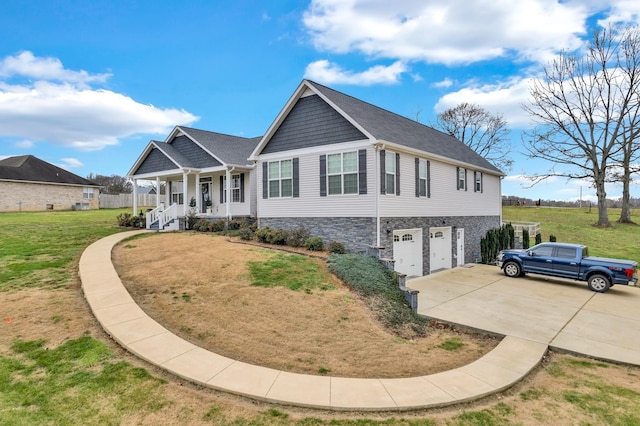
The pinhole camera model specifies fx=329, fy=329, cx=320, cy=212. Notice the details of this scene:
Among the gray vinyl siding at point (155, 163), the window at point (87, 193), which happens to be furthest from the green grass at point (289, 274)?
the window at point (87, 193)

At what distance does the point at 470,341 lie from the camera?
319 inches

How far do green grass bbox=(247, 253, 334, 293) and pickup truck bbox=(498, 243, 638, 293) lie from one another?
33.5 feet

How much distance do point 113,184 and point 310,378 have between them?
7067cm

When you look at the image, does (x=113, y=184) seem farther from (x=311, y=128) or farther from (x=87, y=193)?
(x=311, y=128)

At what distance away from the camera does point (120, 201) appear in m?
45.4

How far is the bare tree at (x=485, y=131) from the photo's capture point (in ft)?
121

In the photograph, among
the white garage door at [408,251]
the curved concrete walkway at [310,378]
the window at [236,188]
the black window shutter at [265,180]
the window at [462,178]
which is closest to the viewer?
the curved concrete walkway at [310,378]

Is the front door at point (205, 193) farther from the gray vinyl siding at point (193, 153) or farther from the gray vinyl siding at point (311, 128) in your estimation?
the gray vinyl siding at point (311, 128)

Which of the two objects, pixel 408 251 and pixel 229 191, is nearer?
pixel 408 251

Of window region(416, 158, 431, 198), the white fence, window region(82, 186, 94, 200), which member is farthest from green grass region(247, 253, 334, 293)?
the white fence

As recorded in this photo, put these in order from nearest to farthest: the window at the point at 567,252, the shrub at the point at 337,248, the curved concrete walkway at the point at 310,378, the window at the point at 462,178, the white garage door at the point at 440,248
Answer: the curved concrete walkway at the point at 310,378
the shrub at the point at 337,248
the window at the point at 567,252
the white garage door at the point at 440,248
the window at the point at 462,178

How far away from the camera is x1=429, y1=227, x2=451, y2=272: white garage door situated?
55.0 ft

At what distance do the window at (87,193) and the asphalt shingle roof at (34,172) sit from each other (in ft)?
2.10

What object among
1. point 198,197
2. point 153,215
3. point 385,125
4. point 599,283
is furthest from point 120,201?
point 599,283
